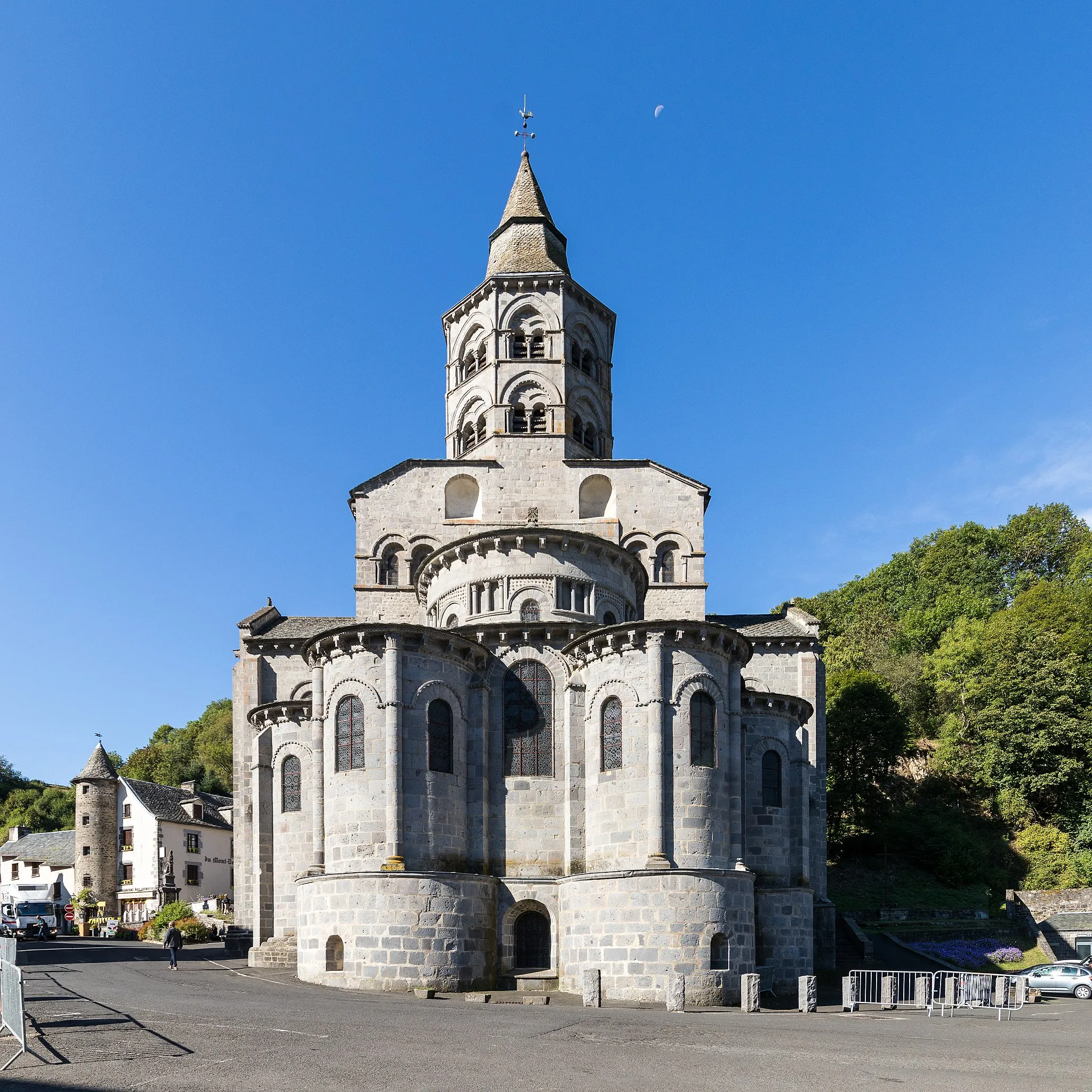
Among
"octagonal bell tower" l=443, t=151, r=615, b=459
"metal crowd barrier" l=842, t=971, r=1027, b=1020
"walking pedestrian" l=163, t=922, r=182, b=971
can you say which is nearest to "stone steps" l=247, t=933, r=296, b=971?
"walking pedestrian" l=163, t=922, r=182, b=971

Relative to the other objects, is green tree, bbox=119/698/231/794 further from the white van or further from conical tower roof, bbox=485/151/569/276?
conical tower roof, bbox=485/151/569/276

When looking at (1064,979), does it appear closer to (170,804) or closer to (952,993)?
(952,993)

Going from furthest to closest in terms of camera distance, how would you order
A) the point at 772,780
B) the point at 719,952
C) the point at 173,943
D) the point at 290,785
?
1. the point at 290,785
2. the point at 772,780
3. the point at 173,943
4. the point at 719,952

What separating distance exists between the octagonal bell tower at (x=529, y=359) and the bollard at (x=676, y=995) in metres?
23.5

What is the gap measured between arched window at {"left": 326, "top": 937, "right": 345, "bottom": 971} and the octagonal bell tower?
21.3 m

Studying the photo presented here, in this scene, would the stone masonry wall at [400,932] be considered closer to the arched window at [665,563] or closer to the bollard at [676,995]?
the bollard at [676,995]

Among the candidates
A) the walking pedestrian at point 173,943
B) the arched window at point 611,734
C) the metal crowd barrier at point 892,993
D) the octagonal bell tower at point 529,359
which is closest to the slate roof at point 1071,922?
the metal crowd barrier at point 892,993

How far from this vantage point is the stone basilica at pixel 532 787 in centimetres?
2631

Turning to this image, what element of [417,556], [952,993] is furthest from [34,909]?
[952,993]

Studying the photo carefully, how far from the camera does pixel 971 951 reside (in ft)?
117

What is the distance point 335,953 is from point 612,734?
377 inches

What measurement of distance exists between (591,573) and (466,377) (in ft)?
51.3

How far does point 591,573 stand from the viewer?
114 ft

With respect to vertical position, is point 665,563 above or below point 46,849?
above
